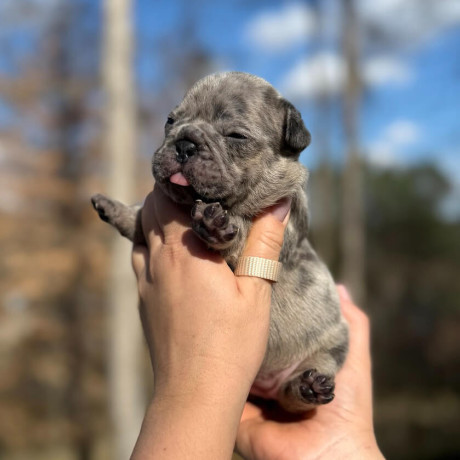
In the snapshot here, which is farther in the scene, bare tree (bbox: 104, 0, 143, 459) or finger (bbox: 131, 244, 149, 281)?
bare tree (bbox: 104, 0, 143, 459)

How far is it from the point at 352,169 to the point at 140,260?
1483 cm

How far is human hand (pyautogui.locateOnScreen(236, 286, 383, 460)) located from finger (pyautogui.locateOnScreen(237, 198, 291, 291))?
1318mm

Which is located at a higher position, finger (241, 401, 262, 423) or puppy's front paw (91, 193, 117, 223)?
puppy's front paw (91, 193, 117, 223)

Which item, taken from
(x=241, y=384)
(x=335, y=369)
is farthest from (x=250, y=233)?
(x=335, y=369)

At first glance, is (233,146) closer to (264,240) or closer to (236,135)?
(236,135)

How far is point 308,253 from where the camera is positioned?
3914 millimetres

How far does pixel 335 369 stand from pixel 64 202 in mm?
16881

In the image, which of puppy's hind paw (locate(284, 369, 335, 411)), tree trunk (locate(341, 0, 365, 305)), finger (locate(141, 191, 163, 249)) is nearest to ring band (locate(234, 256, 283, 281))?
finger (locate(141, 191, 163, 249))

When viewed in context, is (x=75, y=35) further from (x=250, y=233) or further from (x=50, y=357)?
(x=250, y=233)

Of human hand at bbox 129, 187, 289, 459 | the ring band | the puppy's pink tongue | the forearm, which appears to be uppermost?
the puppy's pink tongue

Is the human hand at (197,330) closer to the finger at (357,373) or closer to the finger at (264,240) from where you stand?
the finger at (264,240)

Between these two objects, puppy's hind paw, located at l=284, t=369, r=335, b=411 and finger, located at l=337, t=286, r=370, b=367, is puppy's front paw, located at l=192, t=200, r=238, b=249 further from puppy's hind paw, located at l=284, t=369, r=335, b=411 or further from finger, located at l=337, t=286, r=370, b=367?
finger, located at l=337, t=286, r=370, b=367

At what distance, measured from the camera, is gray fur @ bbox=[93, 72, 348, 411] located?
3.09 m

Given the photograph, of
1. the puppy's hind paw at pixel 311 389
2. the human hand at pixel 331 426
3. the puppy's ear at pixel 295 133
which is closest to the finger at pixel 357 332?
the human hand at pixel 331 426
